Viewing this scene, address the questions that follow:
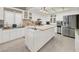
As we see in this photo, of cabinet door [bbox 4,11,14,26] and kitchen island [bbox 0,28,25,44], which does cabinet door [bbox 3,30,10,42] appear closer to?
kitchen island [bbox 0,28,25,44]

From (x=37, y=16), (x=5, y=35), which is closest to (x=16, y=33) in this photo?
(x=5, y=35)

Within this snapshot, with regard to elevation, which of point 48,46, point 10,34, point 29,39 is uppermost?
point 10,34

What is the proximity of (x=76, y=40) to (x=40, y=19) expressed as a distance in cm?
95

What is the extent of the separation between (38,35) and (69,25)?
0.79 meters

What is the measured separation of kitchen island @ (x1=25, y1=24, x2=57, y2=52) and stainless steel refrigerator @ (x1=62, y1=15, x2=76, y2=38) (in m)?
0.26

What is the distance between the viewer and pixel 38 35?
217 centimetres

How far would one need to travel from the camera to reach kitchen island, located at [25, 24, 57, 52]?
82.4 inches

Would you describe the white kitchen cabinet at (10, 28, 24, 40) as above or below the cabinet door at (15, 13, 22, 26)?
below

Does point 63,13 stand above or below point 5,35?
above

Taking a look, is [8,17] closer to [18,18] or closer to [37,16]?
[18,18]

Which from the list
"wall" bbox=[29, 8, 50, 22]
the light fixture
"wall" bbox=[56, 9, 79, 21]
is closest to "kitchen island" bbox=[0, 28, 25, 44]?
"wall" bbox=[29, 8, 50, 22]

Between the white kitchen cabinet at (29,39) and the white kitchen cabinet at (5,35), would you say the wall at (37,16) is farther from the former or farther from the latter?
the white kitchen cabinet at (5,35)

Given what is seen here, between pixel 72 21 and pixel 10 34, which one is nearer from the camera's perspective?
pixel 10 34
